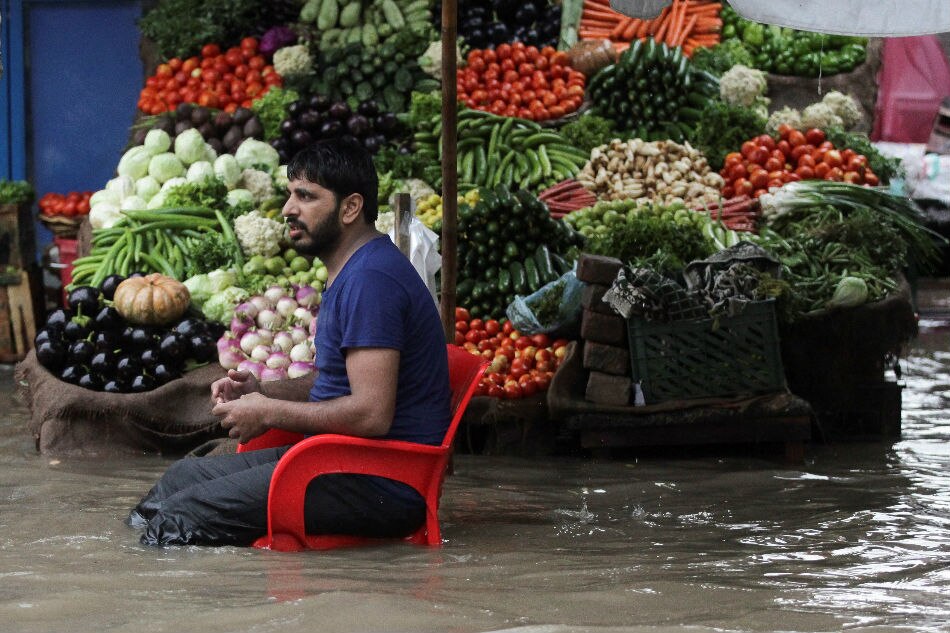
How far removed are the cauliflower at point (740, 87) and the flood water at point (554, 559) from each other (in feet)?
14.5

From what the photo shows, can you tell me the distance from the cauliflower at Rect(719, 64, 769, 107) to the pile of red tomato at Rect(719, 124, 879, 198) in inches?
27.7

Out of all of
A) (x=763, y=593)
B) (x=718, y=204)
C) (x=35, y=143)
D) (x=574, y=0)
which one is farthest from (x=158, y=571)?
(x=35, y=143)

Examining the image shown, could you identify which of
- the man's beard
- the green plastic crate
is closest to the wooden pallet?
the green plastic crate

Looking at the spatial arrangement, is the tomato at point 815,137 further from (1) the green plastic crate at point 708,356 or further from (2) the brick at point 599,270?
(2) the brick at point 599,270

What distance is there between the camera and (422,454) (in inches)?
153

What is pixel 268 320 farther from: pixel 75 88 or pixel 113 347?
pixel 75 88

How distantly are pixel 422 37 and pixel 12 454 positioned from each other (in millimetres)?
5571

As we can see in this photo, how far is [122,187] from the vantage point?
28.5ft

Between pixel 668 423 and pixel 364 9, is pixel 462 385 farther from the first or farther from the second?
pixel 364 9

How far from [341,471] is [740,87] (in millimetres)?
6964

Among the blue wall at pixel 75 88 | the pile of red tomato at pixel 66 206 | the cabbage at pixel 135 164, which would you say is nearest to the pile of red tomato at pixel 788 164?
the cabbage at pixel 135 164

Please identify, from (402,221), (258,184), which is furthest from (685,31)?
(402,221)

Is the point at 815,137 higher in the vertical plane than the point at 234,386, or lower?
higher

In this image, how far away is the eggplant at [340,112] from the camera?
957cm
